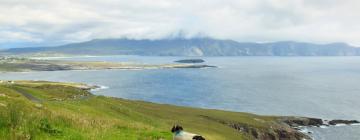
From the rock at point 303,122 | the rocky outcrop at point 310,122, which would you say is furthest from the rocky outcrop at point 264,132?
the rocky outcrop at point 310,122

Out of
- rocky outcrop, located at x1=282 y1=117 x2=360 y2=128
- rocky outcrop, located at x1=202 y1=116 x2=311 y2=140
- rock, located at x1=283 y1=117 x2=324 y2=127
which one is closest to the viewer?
rocky outcrop, located at x1=202 y1=116 x2=311 y2=140

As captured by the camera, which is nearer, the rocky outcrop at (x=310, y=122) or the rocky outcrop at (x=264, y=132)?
the rocky outcrop at (x=264, y=132)

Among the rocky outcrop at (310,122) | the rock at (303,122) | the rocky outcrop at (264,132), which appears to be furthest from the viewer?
the rock at (303,122)

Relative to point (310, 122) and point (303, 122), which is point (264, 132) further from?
point (310, 122)

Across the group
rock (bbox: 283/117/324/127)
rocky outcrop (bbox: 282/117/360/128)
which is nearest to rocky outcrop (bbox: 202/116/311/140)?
rock (bbox: 283/117/324/127)

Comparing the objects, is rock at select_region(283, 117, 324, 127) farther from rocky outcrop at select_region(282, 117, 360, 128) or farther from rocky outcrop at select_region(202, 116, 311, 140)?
rocky outcrop at select_region(202, 116, 311, 140)

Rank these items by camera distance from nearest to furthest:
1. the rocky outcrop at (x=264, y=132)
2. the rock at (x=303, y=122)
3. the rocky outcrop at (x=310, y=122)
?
1. the rocky outcrop at (x=264, y=132)
2. the rocky outcrop at (x=310, y=122)
3. the rock at (x=303, y=122)

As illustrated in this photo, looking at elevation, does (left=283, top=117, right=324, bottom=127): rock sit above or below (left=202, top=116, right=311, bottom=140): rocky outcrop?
below

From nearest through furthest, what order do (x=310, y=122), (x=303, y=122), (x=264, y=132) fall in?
1. (x=264, y=132)
2. (x=303, y=122)
3. (x=310, y=122)

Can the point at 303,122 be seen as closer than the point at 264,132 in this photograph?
No

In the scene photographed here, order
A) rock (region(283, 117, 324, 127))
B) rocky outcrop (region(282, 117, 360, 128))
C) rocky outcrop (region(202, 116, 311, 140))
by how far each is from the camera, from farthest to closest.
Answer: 1. rock (region(283, 117, 324, 127))
2. rocky outcrop (region(282, 117, 360, 128))
3. rocky outcrop (region(202, 116, 311, 140))

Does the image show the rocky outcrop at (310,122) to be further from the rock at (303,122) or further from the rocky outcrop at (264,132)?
the rocky outcrop at (264,132)

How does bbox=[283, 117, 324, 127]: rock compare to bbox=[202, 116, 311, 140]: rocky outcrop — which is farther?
bbox=[283, 117, 324, 127]: rock

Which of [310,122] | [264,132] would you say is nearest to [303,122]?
[310,122]
